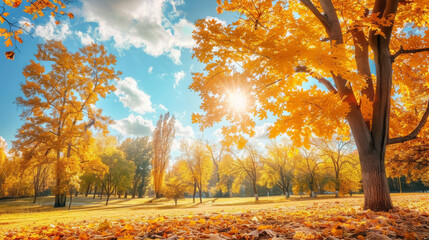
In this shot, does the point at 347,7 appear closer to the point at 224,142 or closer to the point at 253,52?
the point at 253,52

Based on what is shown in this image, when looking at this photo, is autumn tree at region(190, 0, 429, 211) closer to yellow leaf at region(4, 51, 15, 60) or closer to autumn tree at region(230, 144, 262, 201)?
yellow leaf at region(4, 51, 15, 60)

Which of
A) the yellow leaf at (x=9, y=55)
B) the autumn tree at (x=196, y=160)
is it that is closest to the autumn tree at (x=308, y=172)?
the autumn tree at (x=196, y=160)

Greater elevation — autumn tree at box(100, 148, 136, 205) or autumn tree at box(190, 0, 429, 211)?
autumn tree at box(190, 0, 429, 211)

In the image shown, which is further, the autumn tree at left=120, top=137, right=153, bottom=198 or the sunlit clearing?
the autumn tree at left=120, top=137, right=153, bottom=198

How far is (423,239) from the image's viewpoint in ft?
7.95

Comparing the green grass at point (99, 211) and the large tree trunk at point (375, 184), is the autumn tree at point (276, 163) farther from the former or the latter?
the large tree trunk at point (375, 184)

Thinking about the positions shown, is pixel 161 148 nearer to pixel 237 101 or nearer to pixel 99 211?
pixel 99 211

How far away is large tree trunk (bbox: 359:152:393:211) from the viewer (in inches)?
197

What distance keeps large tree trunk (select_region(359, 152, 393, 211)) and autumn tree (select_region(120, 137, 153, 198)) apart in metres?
44.3

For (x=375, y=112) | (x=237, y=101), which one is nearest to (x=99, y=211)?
(x=237, y=101)

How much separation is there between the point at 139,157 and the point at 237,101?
42.8 metres

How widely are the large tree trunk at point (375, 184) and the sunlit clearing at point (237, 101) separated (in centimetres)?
356

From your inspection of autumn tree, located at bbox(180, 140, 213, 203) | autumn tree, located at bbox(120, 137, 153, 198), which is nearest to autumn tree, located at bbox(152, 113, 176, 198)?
autumn tree, located at bbox(120, 137, 153, 198)

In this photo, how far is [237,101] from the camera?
6.11m
